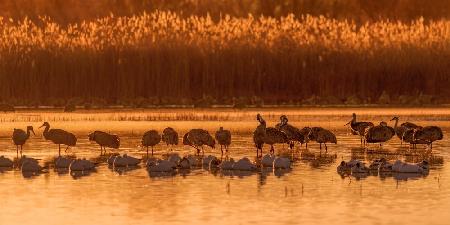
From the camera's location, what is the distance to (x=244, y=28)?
2702 inches

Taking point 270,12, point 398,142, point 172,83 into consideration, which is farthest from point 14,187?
point 270,12

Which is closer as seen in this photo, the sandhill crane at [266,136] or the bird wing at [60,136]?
the sandhill crane at [266,136]

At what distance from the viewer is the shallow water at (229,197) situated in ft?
60.3

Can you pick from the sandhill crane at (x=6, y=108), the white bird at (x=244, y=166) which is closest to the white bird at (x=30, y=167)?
the white bird at (x=244, y=166)

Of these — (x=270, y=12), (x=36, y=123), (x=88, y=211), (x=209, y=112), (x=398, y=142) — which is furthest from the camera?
(x=270, y=12)

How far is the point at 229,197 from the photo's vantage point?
69.3 ft

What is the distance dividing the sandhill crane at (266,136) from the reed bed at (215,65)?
33.1 meters

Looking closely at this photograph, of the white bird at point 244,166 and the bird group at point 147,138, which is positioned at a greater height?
the bird group at point 147,138

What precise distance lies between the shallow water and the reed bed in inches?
1418

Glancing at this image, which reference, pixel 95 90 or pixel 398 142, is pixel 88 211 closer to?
pixel 398 142

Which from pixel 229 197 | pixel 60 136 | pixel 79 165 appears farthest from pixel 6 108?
pixel 229 197

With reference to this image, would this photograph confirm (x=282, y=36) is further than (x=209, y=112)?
Yes

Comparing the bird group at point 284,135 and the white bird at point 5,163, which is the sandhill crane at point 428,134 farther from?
the white bird at point 5,163

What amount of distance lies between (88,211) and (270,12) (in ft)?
352
